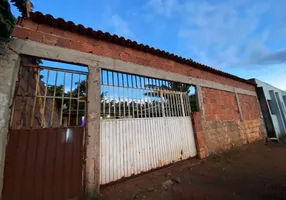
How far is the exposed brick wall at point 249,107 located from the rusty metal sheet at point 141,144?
200 inches

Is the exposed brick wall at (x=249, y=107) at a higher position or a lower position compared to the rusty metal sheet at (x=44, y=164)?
higher

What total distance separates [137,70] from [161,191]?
3330 millimetres

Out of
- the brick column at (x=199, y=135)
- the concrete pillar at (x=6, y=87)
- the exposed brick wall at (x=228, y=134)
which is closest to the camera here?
the concrete pillar at (x=6, y=87)

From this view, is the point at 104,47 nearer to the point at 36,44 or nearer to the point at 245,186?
the point at 36,44

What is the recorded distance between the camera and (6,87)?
2.74 m

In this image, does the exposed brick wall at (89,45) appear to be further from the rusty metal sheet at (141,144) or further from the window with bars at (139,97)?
the rusty metal sheet at (141,144)

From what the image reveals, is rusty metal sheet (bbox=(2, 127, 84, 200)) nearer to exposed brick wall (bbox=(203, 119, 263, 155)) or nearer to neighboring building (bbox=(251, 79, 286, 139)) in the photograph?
exposed brick wall (bbox=(203, 119, 263, 155))

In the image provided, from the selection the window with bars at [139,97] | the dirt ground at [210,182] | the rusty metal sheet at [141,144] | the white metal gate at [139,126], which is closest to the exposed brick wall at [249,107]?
the dirt ground at [210,182]

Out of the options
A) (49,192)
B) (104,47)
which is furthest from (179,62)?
(49,192)

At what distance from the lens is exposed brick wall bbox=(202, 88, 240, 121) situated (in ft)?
21.1

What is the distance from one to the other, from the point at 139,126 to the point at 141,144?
520 millimetres

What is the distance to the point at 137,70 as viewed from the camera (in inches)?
181

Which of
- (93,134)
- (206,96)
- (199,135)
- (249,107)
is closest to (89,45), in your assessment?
(93,134)

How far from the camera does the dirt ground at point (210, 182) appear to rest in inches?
125
